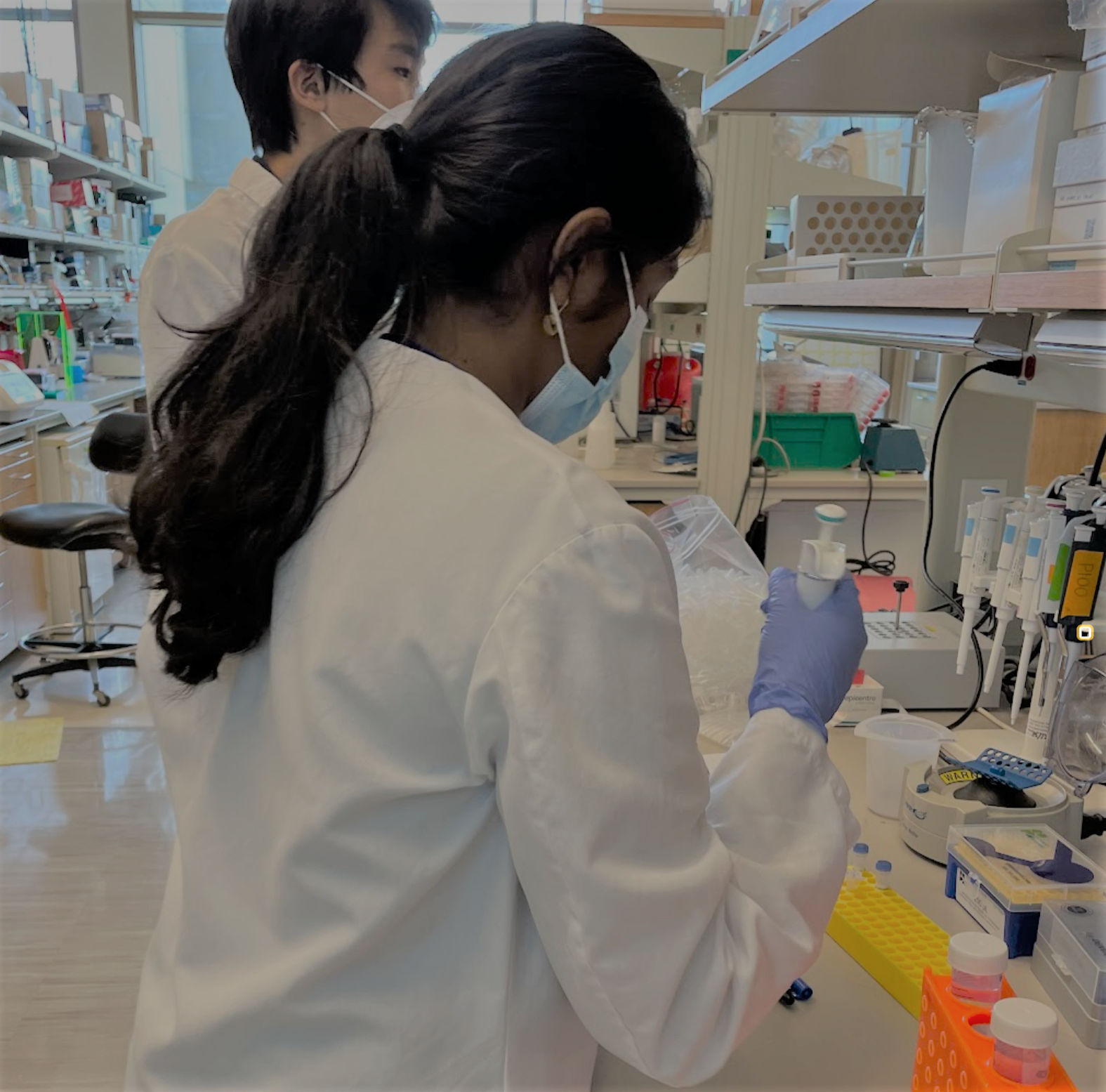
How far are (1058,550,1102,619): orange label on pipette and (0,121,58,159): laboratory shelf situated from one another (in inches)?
167

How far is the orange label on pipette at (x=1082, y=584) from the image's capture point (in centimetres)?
121

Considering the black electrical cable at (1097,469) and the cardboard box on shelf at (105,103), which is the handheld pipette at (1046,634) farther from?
the cardboard box on shelf at (105,103)

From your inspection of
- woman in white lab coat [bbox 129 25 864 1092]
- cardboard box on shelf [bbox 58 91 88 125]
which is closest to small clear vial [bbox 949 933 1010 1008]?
woman in white lab coat [bbox 129 25 864 1092]

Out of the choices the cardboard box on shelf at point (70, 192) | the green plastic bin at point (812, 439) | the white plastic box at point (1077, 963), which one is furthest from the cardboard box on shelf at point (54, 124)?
the white plastic box at point (1077, 963)

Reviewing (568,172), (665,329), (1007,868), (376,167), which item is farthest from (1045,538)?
(665,329)

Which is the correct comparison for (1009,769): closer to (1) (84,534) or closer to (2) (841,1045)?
(2) (841,1045)

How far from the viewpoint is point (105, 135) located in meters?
5.57

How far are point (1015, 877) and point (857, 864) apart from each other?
0.63 ft

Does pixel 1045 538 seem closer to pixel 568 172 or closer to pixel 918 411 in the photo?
pixel 568 172

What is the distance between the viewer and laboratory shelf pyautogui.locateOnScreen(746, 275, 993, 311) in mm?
1013

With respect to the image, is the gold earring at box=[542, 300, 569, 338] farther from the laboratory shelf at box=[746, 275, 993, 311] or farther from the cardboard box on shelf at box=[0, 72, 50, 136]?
the cardboard box on shelf at box=[0, 72, 50, 136]

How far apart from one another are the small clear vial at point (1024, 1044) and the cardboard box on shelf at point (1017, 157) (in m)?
0.76

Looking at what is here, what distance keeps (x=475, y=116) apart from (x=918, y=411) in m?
5.20

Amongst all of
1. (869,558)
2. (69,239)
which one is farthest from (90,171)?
(869,558)
